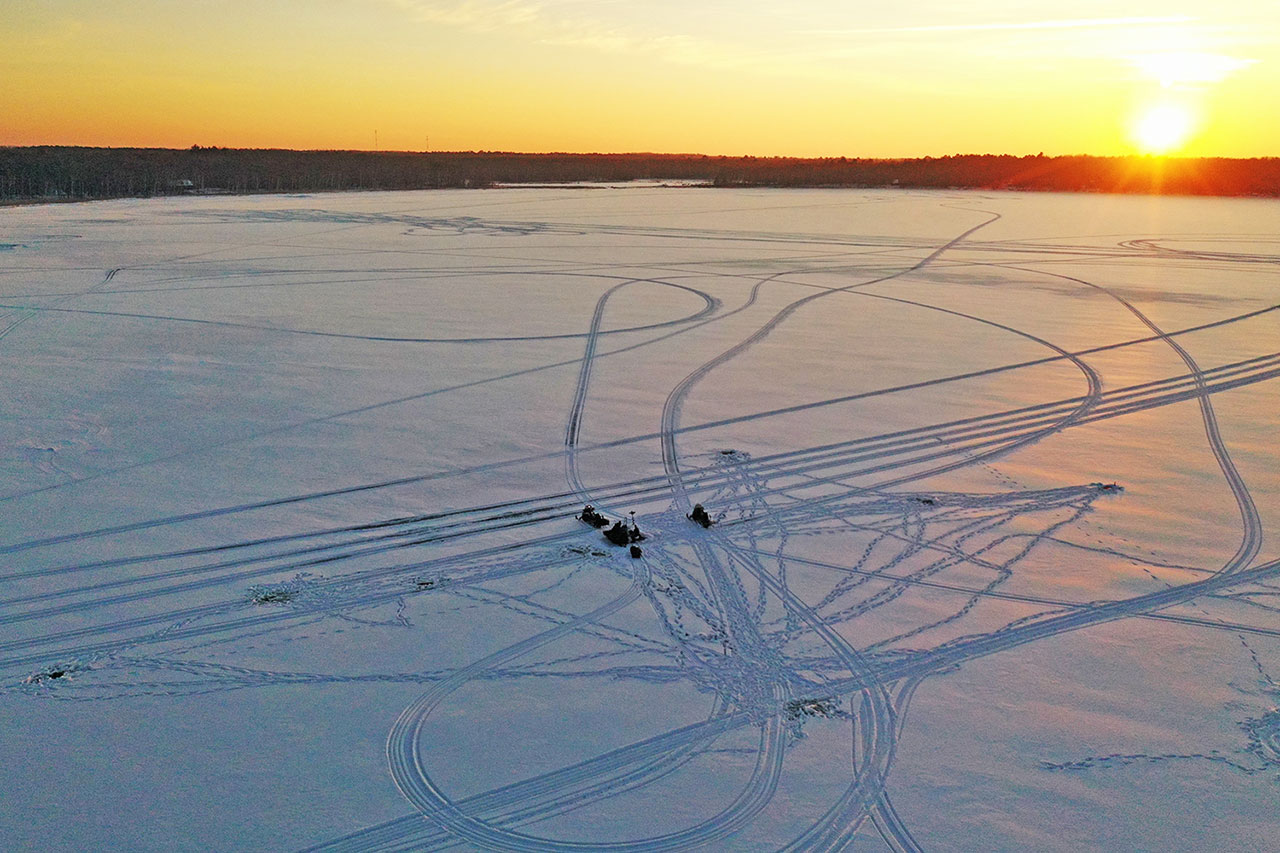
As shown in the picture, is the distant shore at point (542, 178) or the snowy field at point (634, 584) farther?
the distant shore at point (542, 178)

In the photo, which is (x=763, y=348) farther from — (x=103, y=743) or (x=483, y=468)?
(x=103, y=743)

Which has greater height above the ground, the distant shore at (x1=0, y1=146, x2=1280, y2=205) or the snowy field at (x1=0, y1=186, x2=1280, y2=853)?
the distant shore at (x1=0, y1=146, x2=1280, y2=205)

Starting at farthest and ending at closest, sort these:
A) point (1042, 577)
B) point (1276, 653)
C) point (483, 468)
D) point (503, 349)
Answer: point (503, 349) < point (483, 468) < point (1042, 577) < point (1276, 653)

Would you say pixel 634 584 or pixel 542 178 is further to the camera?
pixel 542 178

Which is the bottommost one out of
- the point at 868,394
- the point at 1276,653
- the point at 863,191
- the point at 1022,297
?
the point at 1276,653

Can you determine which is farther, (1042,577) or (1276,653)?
(1042,577)

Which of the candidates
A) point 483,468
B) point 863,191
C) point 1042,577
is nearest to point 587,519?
point 483,468

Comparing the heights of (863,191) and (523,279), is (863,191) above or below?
above

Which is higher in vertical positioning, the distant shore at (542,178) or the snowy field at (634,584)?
the distant shore at (542,178)
